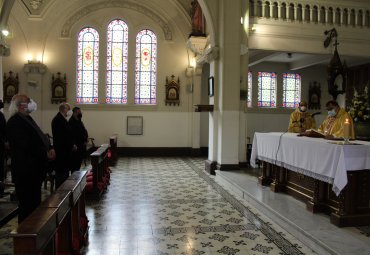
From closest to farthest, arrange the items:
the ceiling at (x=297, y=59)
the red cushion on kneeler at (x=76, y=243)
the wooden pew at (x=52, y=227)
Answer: the wooden pew at (x=52, y=227)
the red cushion on kneeler at (x=76, y=243)
the ceiling at (x=297, y=59)

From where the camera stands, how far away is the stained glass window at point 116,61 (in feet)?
46.8

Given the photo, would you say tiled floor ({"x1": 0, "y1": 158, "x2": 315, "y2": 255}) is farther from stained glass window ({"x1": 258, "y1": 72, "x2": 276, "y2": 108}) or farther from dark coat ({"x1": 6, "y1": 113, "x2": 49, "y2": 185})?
stained glass window ({"x1": 258, "y1": 72, "x2": 276, "y2": 108})

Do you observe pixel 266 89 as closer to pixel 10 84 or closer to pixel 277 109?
pixel 277 109

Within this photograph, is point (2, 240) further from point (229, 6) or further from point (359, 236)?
point (229, 6)

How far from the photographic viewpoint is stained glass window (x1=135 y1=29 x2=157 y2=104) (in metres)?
14.4

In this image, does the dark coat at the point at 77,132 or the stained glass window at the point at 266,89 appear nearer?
the dark coat at the point at 77,132

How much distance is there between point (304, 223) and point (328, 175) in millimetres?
743

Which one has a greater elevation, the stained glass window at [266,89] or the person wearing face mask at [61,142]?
the stained glass window at [266,89]

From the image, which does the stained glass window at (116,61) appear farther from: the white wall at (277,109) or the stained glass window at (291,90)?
the stained glass window at (291,90)

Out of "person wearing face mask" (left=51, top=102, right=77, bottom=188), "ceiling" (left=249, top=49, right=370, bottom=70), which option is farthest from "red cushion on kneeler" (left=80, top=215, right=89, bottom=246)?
"ceiling" (left=249, top=49, right=370, bottom=70)

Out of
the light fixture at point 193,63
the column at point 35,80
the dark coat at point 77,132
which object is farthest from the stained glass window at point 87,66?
the dark coat at point 77,132

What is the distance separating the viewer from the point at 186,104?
14477 millimetres

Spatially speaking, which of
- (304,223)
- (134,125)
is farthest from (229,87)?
(134,125)

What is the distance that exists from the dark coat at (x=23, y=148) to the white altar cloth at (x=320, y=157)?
12.4ft
